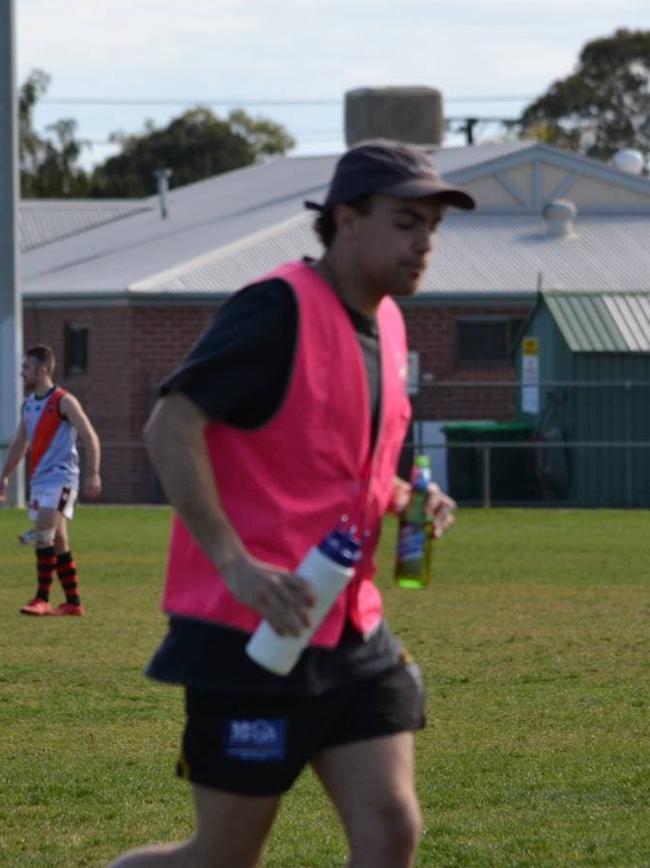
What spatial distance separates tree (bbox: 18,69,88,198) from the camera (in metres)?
82.6

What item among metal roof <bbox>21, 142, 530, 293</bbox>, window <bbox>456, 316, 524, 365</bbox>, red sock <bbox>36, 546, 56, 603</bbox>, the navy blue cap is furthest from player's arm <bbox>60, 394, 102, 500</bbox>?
window <bbox>456, 316, 524, 365</bbox>

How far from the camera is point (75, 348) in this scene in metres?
41.6

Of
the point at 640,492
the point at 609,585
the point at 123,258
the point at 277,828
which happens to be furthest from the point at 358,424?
the point at 123,258

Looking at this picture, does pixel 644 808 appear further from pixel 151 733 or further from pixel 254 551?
pixel 254 551

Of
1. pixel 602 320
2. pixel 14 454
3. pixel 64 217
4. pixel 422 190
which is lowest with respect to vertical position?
pixel 602 320

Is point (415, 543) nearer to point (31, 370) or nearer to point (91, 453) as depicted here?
point (91, 453)

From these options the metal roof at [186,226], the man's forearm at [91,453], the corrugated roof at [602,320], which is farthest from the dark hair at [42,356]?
the metal roof at [186,226]

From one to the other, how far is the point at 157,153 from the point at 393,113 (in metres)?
43.0

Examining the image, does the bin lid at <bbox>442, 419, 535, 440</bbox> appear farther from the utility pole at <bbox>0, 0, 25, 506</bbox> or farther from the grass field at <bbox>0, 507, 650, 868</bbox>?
the grass field at <bbox>0, 507, 650, 868</bbox>

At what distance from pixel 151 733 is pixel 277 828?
2.36 m

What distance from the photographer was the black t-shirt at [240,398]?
5.25m

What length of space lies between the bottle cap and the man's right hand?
83 millimetres

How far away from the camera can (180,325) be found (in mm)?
39875

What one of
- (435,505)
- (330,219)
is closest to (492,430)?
(435,505)
